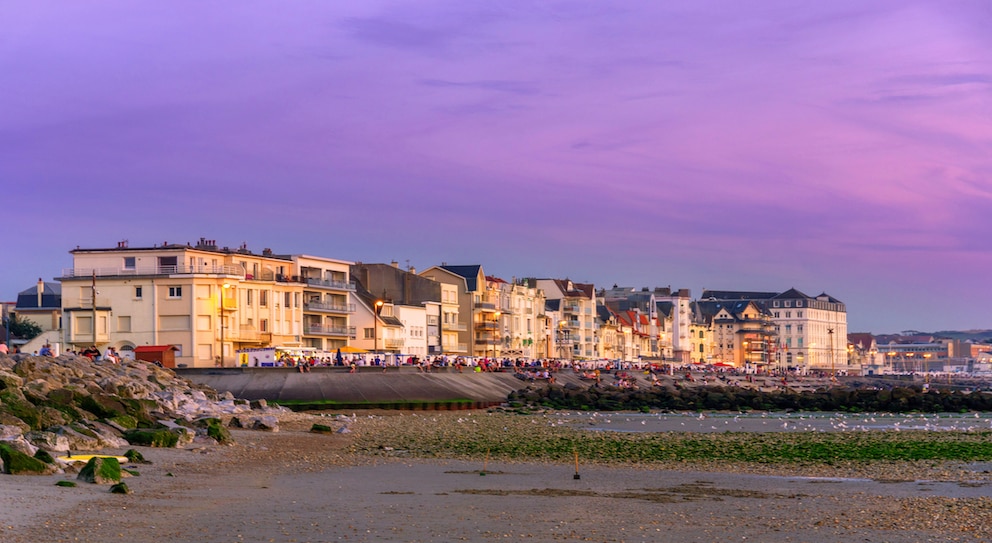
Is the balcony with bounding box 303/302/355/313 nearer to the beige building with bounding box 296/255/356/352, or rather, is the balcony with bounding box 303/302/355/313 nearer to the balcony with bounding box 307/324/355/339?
the beige building with bounding box 296/255/356/352

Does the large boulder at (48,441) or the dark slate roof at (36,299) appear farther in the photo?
the dark slate roof at (36,299)

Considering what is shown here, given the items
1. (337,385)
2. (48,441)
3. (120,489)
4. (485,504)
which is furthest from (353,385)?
(485,504)

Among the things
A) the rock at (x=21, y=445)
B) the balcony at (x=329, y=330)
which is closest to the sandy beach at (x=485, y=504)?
the rock at (x=21, y=445)

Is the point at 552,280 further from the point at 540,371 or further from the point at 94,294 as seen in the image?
the point at 94,294

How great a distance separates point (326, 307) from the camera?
9562 centimetres

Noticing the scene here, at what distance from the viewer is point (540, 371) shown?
94.8 metres

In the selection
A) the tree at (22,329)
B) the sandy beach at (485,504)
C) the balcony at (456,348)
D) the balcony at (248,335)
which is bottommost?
the sandy beach at (485,504)

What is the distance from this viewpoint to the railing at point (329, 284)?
9444 cm

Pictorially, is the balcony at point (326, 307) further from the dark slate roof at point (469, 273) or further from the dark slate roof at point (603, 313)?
the dark slate roof at point (603, 313)

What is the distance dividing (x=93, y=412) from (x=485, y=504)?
56.1ft

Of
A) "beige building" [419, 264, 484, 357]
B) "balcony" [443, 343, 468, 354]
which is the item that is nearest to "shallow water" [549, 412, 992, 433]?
"balcony" [443, 343, 468, 354]

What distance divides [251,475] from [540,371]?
2773 inches

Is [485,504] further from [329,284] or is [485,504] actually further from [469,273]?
[469,273]

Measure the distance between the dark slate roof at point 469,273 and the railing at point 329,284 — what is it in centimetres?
2230
